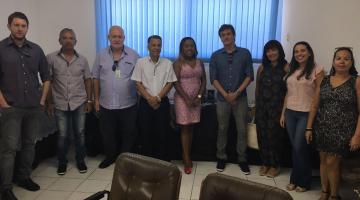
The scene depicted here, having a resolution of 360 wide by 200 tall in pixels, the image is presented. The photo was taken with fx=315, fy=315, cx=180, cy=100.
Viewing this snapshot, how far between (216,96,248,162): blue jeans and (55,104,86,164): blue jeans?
144 cm

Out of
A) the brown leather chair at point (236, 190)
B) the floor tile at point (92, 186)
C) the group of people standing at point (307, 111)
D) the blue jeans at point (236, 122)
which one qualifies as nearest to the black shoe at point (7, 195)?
the floor tile at point (92, 186)

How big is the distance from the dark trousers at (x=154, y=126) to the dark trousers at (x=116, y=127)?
111mm

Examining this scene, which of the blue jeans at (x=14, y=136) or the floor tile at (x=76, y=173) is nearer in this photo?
the blue jeans at (x=14, y=136)

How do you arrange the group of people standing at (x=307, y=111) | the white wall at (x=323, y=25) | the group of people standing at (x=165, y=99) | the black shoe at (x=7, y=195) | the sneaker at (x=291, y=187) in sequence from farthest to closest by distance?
1. the sneaker at (x=291, y=187)
2. the white wall at (x=323, y=25)
3. the black shoe at (x=7, y=195)
4. the group of people standing at (x=165, y=99)
5. the group of people standing at (x=307, y=111)

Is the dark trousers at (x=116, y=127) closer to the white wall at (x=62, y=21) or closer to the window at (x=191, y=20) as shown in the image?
the window at (x=191, y=20)

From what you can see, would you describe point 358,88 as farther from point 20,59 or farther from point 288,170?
point 20,59

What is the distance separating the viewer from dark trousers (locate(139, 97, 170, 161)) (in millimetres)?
3318

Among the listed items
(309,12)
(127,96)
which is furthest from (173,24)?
(309,12)

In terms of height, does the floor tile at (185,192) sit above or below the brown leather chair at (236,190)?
below

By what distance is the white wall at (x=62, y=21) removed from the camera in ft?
13.9

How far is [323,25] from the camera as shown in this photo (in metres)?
3.29

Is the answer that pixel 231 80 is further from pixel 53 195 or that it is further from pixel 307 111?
pixel 53 195

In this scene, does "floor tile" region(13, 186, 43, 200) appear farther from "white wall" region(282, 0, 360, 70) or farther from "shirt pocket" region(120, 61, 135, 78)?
"white wall" region(282, 0, 360, 70)

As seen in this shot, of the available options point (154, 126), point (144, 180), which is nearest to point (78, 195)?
point (154, 126)
